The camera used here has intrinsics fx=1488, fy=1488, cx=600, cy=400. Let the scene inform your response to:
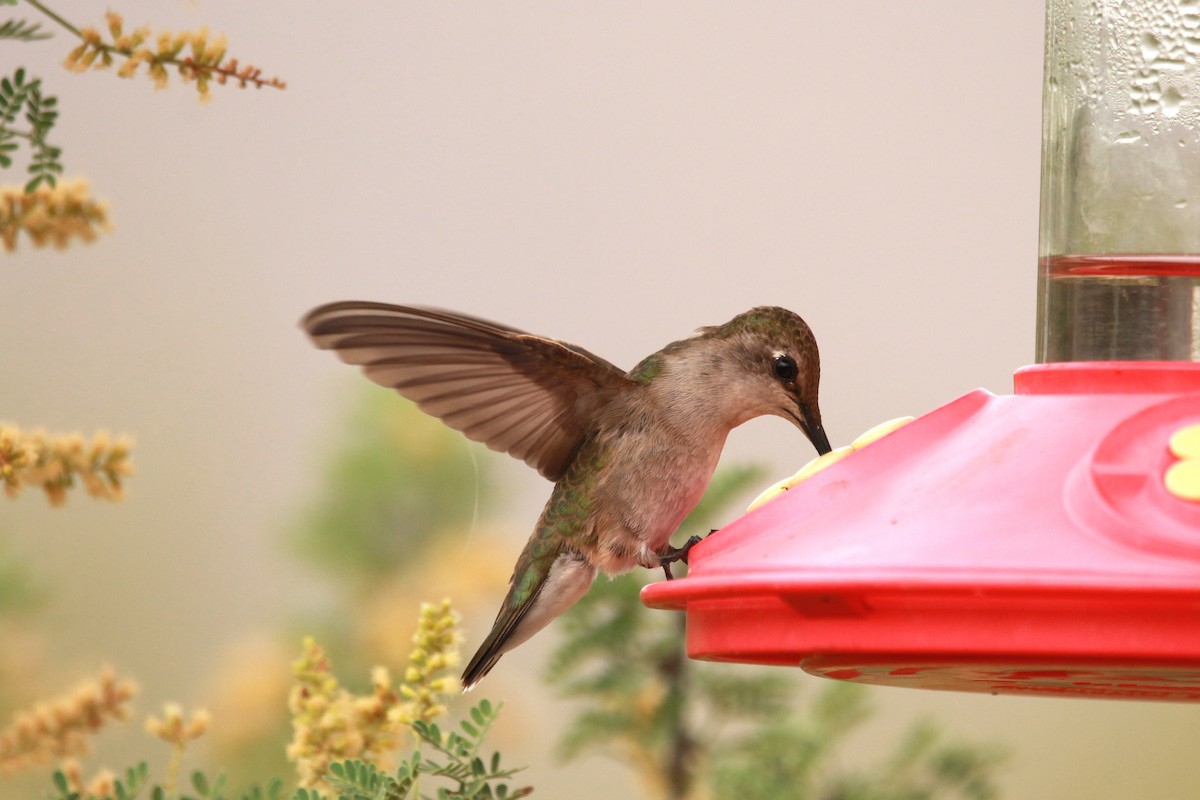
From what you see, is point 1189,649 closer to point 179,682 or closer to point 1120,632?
point 1120,632

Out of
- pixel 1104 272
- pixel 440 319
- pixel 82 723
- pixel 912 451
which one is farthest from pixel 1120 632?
pixel 82 723

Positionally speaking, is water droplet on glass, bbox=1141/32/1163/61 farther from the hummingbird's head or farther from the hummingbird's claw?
the hummingbird's claw

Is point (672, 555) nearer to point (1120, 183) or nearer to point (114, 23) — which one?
point (1120, 183)

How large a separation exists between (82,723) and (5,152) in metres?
0.80

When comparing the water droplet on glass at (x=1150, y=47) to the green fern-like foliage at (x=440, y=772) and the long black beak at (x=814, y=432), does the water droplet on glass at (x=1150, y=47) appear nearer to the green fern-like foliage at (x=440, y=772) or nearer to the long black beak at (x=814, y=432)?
the long black beak at (x=814, y=432)


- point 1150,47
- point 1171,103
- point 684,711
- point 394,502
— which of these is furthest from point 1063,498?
point 394,502

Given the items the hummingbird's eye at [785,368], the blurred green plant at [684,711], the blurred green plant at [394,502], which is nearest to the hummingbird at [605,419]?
the hummingbird's eye at [785,368]

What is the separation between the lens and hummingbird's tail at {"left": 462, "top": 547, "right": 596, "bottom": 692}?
9.18 feet

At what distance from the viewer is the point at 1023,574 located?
146 cm

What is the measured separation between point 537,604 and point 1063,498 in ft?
4.60

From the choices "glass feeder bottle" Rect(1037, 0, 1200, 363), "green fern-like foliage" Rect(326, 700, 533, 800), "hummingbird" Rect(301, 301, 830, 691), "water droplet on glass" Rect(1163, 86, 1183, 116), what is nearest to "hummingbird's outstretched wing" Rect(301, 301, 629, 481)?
"hummingbird" Rect(301, 301, 830, 691)

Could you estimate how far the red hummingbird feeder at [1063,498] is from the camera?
148 cm

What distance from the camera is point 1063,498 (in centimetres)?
158

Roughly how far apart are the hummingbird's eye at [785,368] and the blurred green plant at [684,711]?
2.26ft
